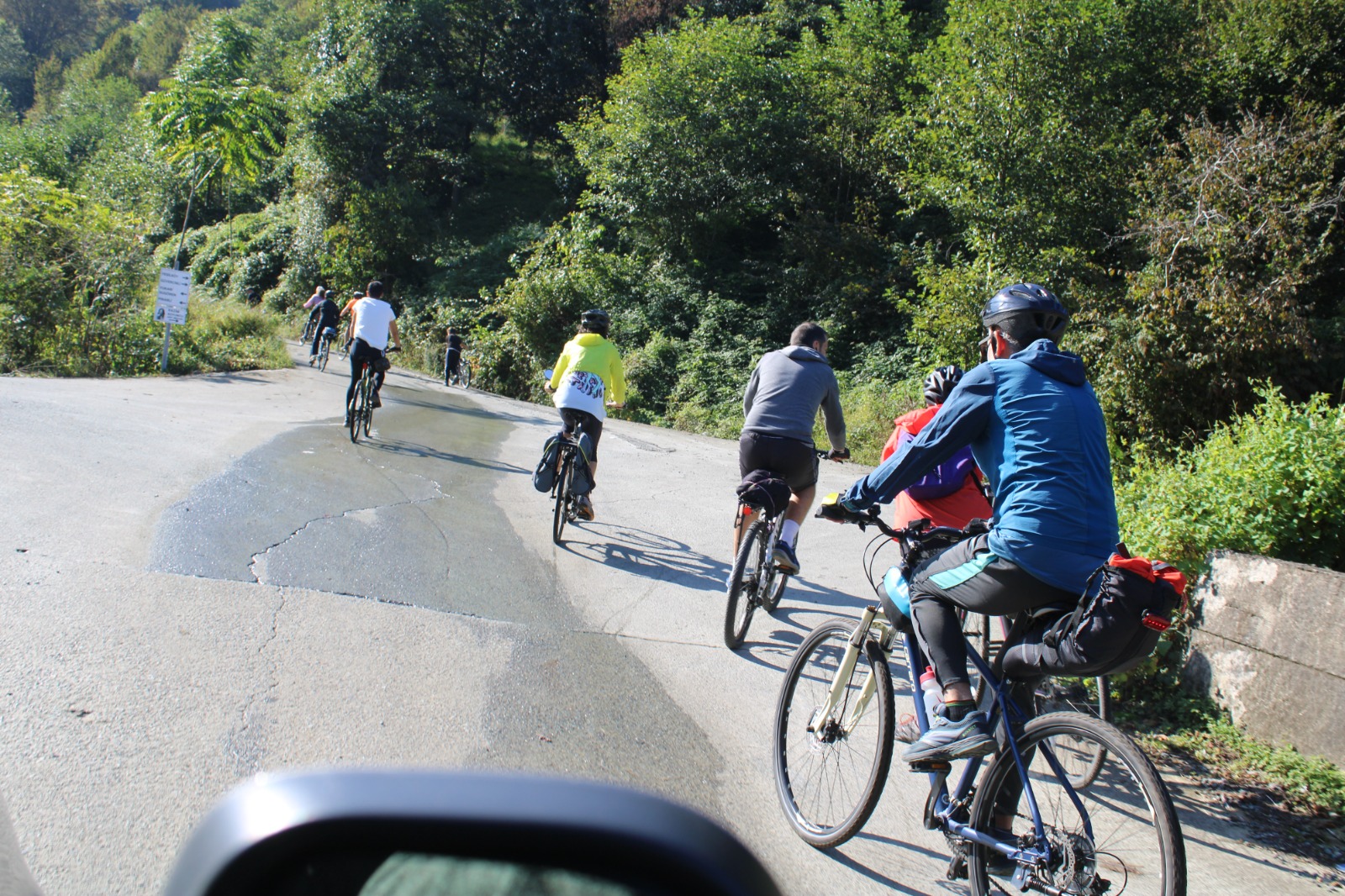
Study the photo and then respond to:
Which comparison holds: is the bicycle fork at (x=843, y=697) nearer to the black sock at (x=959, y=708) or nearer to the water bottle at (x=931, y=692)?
the water bottle at (x=931, y=692)

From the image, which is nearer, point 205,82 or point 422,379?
point 422,379

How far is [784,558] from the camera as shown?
18.6ft

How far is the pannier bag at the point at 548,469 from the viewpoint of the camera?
7.96 m

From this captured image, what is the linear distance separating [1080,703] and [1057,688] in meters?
0.22

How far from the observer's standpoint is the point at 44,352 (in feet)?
50.7

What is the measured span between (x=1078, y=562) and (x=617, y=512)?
22.1ft

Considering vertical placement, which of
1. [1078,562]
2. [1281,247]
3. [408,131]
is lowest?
[1078,562]

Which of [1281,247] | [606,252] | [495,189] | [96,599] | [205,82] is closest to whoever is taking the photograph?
[96,599]

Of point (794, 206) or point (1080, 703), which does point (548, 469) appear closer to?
point (1080, 703)

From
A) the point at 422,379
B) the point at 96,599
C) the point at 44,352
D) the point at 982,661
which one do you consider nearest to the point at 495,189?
the point at 422,379

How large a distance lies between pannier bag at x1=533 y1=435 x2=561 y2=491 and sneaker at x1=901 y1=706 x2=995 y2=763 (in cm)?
515

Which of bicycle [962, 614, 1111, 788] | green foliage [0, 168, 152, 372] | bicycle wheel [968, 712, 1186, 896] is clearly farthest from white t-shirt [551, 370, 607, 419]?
green foliage [0, 168, 152, 372]

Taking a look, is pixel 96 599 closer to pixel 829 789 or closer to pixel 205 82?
pixel 829 789

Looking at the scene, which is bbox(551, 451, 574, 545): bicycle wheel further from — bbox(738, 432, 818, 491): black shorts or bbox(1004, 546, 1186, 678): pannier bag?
bbox(1004, 546, 1186, 678): pannier bag
